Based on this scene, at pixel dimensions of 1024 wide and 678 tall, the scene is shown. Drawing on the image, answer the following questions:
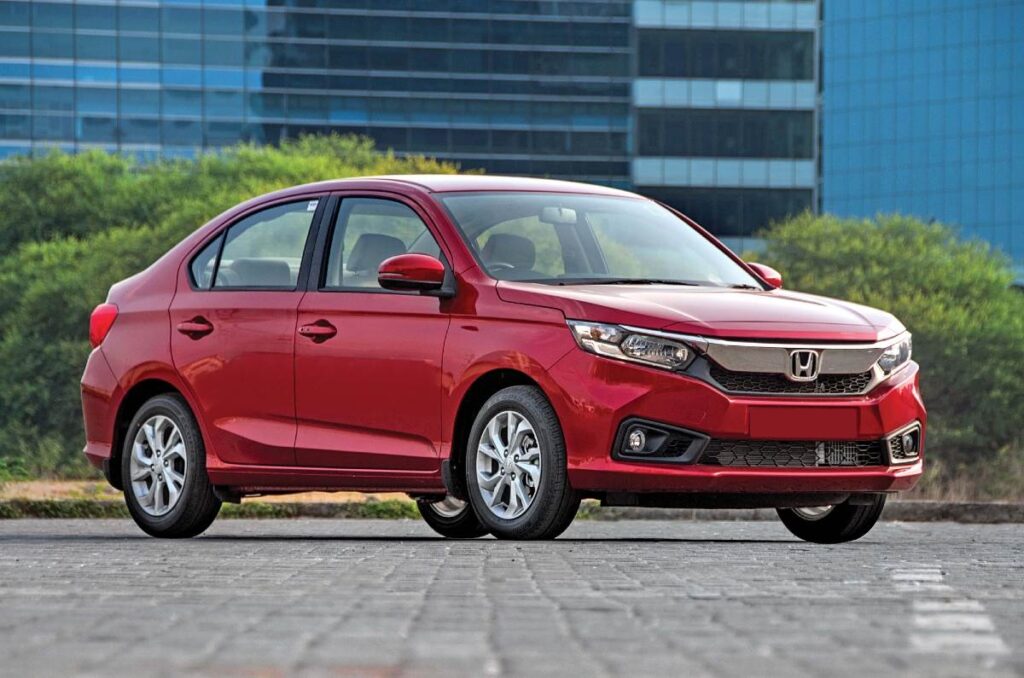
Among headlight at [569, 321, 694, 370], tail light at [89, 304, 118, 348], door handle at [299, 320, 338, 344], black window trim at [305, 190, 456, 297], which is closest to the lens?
headlight at [569, 321, 694, 370]

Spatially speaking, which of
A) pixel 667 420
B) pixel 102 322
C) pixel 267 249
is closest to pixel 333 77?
pixel 102 322

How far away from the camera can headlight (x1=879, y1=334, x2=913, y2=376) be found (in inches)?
394

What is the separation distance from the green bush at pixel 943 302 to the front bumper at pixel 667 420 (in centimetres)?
3252

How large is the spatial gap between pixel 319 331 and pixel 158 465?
1.51m

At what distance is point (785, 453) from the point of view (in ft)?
31.6

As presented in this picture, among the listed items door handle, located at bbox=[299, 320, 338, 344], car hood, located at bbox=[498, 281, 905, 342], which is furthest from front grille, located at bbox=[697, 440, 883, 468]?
door handle, located at bbox=[299, 320, 338, 344]

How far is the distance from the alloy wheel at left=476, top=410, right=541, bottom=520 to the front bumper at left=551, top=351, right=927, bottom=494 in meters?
0.24

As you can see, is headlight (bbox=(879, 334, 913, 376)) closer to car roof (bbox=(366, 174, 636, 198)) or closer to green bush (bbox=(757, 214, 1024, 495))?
car roof (bbox=(366, 174, 636, 198))

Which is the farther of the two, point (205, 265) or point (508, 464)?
point (205, 265)

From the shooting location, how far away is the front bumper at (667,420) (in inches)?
371

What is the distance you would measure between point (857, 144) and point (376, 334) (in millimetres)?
111319

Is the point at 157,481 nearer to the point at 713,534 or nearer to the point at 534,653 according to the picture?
the point at 713,534

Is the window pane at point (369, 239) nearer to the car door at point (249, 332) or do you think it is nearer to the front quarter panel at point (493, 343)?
the car door at point (249, 332)

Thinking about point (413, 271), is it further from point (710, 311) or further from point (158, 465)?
point (158, 465)
